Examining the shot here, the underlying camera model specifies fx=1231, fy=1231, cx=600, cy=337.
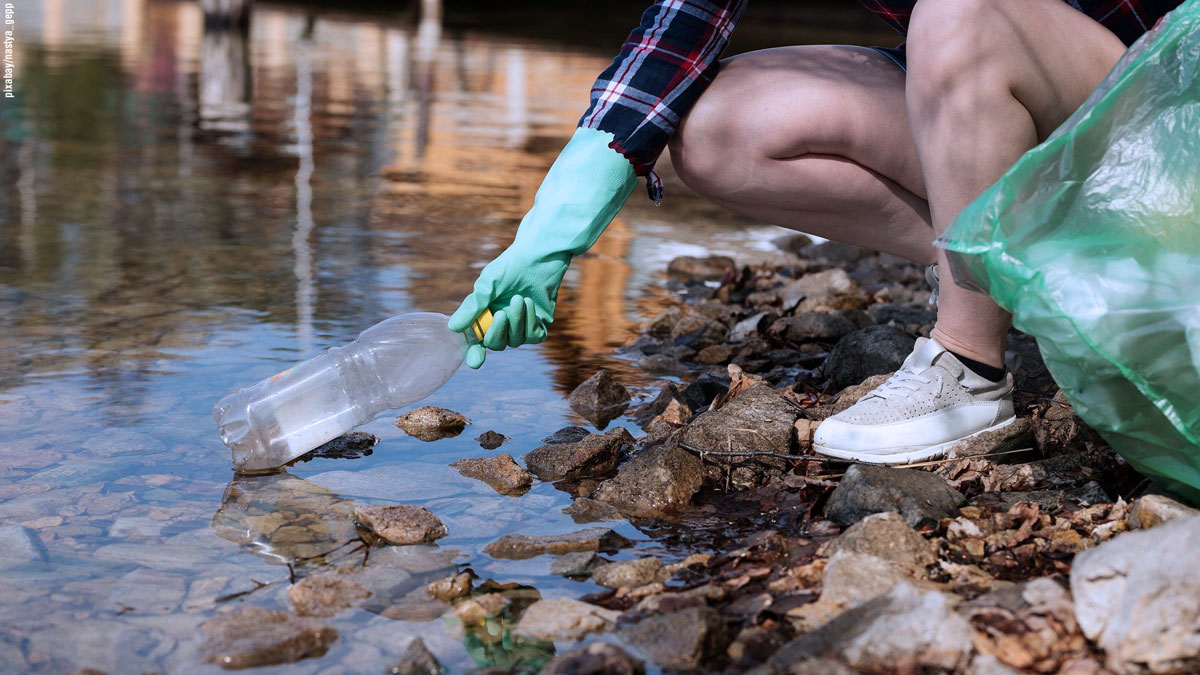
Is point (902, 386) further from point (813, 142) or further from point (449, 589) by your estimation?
point (449, 589)

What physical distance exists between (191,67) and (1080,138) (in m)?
9.59

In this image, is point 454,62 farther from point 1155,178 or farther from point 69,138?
point 1155,178

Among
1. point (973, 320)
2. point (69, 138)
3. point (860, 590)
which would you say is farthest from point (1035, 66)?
point (69, 138)

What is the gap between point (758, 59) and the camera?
8.27 ft

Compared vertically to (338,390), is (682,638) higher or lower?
higher

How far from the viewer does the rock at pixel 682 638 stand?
5.03ft

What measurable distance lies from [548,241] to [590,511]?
492 millimetres

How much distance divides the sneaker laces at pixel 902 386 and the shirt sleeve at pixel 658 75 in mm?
608

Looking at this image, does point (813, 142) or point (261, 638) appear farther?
point (813, 142)

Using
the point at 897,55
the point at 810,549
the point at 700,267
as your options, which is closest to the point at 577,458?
the point at 810,549

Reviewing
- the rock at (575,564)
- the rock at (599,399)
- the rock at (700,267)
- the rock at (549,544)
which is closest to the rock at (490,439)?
the rock at (599,399)

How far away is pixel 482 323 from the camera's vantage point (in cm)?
218

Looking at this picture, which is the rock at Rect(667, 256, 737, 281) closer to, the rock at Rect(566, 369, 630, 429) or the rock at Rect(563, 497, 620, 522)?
the rock at Rect(566, 369, 630, 429)

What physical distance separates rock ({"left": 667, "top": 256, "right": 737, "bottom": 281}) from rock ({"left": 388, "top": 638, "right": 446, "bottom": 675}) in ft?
8.40
